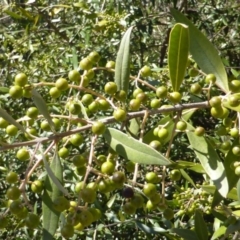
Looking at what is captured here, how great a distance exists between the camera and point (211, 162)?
1.24m

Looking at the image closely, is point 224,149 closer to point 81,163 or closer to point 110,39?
point 81,163

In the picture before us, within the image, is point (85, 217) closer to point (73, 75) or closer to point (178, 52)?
point (73, 75)

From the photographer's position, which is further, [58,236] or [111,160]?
[58,236]

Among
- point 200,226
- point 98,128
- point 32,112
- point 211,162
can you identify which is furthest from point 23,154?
point 200,226

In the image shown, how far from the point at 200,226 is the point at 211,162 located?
523 millimetres

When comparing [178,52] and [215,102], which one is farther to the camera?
[178,52]

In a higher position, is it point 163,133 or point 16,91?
point 16,91

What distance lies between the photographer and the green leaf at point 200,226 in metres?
1.66

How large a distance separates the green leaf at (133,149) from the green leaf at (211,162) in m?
0.20

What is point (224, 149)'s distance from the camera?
1349 millimetres

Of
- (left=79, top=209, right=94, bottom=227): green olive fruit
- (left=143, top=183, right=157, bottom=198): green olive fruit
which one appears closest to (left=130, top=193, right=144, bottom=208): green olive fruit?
(left=143, top=183, right=157, bottom=198): green olive fruit

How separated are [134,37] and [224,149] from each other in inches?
92.5

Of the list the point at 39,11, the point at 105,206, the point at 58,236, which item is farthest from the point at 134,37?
the point at 58,236

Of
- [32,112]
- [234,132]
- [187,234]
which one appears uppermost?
[32,112]
